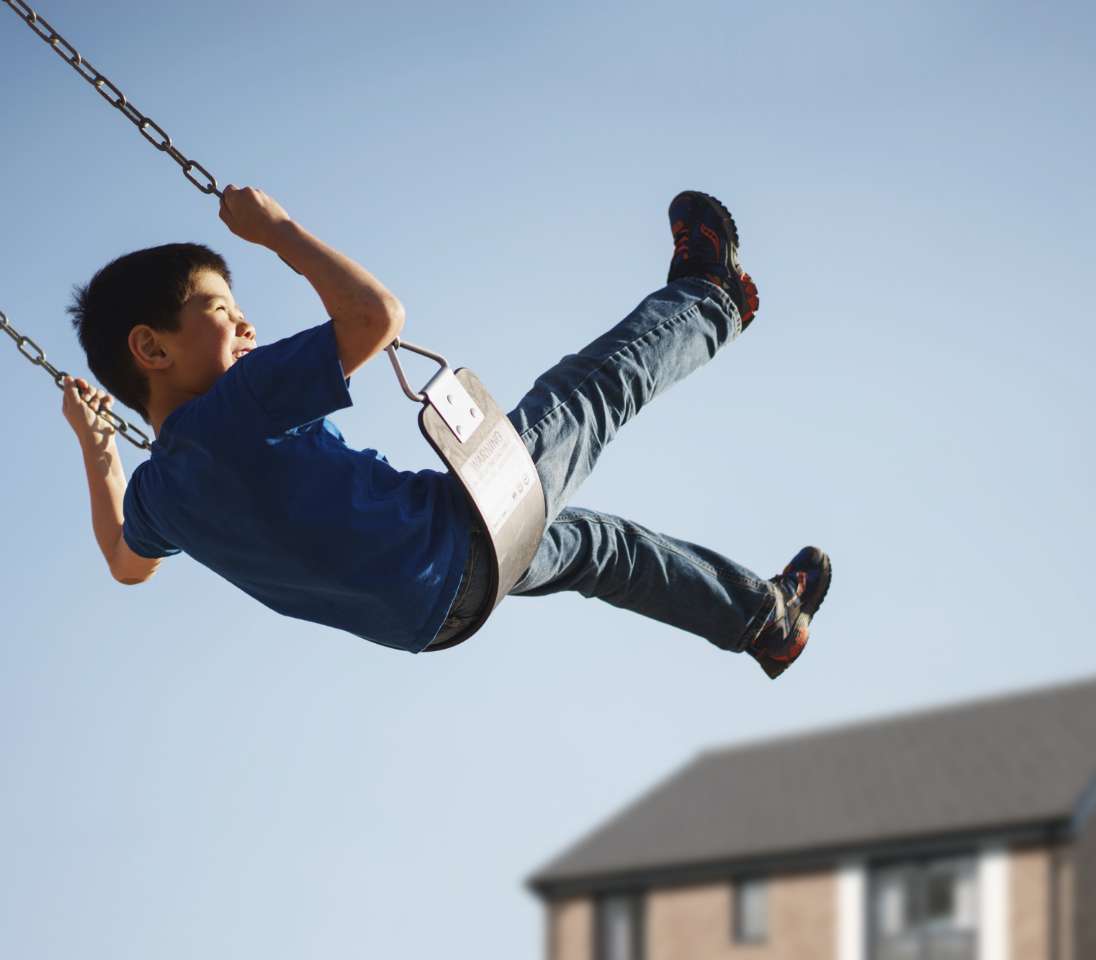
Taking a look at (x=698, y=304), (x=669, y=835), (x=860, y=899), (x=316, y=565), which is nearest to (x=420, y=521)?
(x=316, y=565)

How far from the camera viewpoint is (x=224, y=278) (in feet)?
11.3

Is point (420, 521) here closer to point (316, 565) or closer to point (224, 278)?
point (316, 565)

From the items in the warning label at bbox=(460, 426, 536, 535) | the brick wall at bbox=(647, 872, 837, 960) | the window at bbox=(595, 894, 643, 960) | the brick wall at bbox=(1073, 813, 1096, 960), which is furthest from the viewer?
the window at bbox=(595, 894, 643, 960)

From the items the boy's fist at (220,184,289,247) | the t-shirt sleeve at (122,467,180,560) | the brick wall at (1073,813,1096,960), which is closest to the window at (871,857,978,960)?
the brick wall at (1073,813,1096,960)

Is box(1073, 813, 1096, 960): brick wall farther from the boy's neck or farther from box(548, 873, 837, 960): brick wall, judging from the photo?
the boy's neck

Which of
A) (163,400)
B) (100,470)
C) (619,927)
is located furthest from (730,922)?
(163,400)

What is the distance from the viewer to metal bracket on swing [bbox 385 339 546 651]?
3107 mm

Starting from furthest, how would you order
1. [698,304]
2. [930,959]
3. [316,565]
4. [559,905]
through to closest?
[559,905]
[930,959]
[698,304]
[316,565]

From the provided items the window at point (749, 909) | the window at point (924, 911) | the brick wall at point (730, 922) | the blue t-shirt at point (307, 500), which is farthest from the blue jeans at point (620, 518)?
the window at point (749, 909)

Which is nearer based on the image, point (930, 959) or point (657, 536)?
point (657, 536)

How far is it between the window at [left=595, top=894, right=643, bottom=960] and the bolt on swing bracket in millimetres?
13008

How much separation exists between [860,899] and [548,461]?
1183cm

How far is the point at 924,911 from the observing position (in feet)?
46.6

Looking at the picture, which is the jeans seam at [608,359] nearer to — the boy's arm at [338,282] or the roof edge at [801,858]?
the boy's arm at [338,282]
